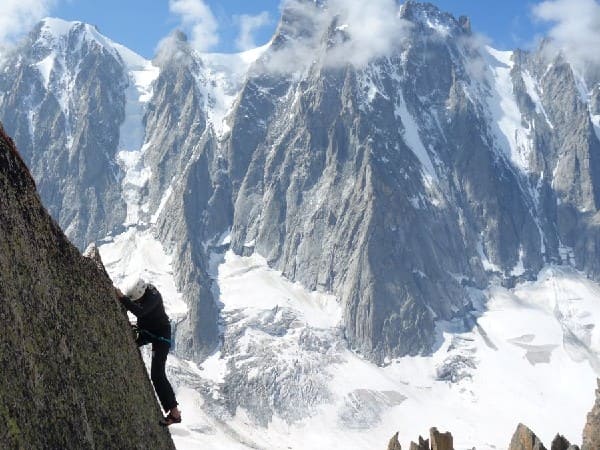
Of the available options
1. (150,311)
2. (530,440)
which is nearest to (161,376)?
(150,311)

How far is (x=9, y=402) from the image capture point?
352 inches

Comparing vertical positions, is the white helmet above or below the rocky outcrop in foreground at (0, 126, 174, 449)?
above

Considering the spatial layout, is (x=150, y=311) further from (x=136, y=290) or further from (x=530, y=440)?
(x=530, y=440)

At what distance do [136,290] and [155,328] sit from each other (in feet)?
3.07

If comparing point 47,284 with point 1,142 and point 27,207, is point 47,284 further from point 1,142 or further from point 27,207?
point 1,142

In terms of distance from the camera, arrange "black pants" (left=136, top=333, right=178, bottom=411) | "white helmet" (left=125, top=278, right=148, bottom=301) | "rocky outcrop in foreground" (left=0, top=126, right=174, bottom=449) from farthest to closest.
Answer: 1. "black pants" (left=136, top=333, right=178, bottom=411)
2. "white helmet" (left=125, top=278, right=148, bottom=301)
3. "rocky outcrop in foreground" (left=0, top=126, right=174, bottom=449)

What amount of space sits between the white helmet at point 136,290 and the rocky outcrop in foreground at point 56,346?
1.30ft

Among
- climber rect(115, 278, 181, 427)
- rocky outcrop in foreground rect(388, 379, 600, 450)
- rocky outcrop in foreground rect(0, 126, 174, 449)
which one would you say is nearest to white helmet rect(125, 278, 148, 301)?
climber rect(115, 278, 181, 427)

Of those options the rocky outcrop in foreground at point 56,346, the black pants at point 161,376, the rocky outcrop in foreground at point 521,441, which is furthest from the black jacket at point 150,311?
the rocky outcrop in foreground at point 521,441

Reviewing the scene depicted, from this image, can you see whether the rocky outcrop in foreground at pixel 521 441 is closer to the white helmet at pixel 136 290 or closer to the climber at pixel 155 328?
the climber at pixel 155 328

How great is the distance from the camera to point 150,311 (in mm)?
14273

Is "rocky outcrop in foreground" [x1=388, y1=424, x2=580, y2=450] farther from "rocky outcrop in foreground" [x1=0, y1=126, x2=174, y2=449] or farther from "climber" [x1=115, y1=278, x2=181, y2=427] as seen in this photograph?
"rocky outcrop in foreground" [x1=0, y1=126, x2=174, y2=449]

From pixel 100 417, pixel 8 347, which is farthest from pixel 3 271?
pixel 100 417

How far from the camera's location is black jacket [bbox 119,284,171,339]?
46.5ft
